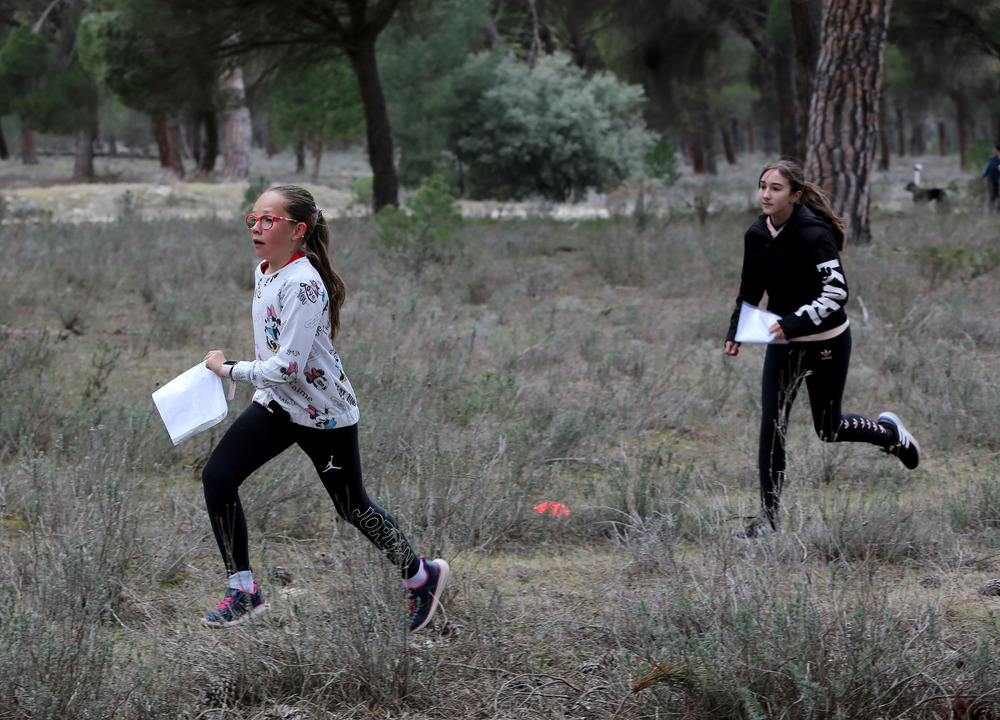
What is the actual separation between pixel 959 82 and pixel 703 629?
23.3m

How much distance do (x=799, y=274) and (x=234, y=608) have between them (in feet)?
8.47

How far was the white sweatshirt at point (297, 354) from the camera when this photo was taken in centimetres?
293

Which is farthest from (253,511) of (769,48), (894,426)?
(769,48)

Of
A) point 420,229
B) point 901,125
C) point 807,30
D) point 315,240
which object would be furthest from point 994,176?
point 901,125

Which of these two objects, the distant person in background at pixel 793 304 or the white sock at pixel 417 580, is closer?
the white sock at pixel 417 580

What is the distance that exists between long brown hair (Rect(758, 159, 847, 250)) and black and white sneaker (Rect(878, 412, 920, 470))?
88 cm

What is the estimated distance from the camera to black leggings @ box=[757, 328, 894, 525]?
13.5 feet

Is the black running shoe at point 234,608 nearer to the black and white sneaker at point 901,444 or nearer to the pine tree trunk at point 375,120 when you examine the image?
the black and white sneaker at point 901,444

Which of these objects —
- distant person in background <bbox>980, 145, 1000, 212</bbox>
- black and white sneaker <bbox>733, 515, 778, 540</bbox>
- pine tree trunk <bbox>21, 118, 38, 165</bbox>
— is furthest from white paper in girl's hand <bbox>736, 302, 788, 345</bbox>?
pine tree trunk <bbox>21, 118, 38, 165</bbox>

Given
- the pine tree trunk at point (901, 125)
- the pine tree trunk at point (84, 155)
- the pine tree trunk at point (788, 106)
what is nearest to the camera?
the pine tree trunk at point (788, 106)

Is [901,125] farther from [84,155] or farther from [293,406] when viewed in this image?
[293,406]

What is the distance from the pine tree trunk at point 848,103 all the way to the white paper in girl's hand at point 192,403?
9.09 m

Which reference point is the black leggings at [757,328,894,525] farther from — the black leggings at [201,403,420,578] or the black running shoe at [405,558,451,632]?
the black leggings at [201,403,420,578]

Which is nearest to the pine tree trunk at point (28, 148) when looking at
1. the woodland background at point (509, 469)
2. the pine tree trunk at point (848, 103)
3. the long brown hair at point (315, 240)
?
the woodland background at point (509, 469)
